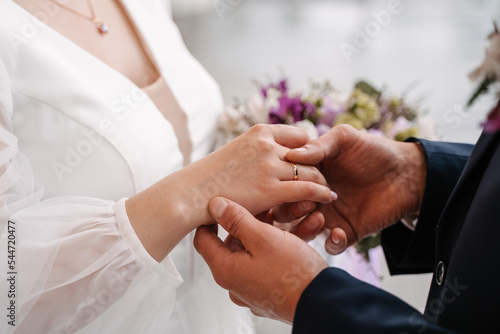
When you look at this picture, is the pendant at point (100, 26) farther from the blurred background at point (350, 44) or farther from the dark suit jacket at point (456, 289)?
the blurred background at point (350, 44)

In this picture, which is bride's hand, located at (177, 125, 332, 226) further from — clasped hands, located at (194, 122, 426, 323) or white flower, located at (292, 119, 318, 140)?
white flower, located at (292, 119, 318, 140)

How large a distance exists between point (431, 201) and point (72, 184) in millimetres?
769

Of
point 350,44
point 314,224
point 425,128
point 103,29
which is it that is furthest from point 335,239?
point 350,44

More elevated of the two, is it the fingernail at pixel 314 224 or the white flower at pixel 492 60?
the white flower at pixel 492 60

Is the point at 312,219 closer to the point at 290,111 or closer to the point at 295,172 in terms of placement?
the point at 295,172

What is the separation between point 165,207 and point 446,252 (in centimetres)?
50

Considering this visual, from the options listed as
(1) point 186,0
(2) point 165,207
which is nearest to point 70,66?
(2) point 165,207

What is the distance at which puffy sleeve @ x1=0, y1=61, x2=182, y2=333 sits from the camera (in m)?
0.78

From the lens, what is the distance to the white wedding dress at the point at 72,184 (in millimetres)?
787

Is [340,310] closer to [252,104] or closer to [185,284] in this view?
[185,284]

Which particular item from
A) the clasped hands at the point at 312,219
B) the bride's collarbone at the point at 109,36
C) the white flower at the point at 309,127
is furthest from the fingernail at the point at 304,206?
the bride's collarbone at the point at 109,36

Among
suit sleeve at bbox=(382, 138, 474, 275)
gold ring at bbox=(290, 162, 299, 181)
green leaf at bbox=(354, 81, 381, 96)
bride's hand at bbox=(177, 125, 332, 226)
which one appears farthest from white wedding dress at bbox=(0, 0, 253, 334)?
green leaf at bbox=(354, 81, 381, 96)

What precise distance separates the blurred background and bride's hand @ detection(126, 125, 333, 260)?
1.87m

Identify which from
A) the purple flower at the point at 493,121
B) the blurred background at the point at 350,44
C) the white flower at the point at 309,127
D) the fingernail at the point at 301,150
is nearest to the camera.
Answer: the purple flower at the point at 493,121
